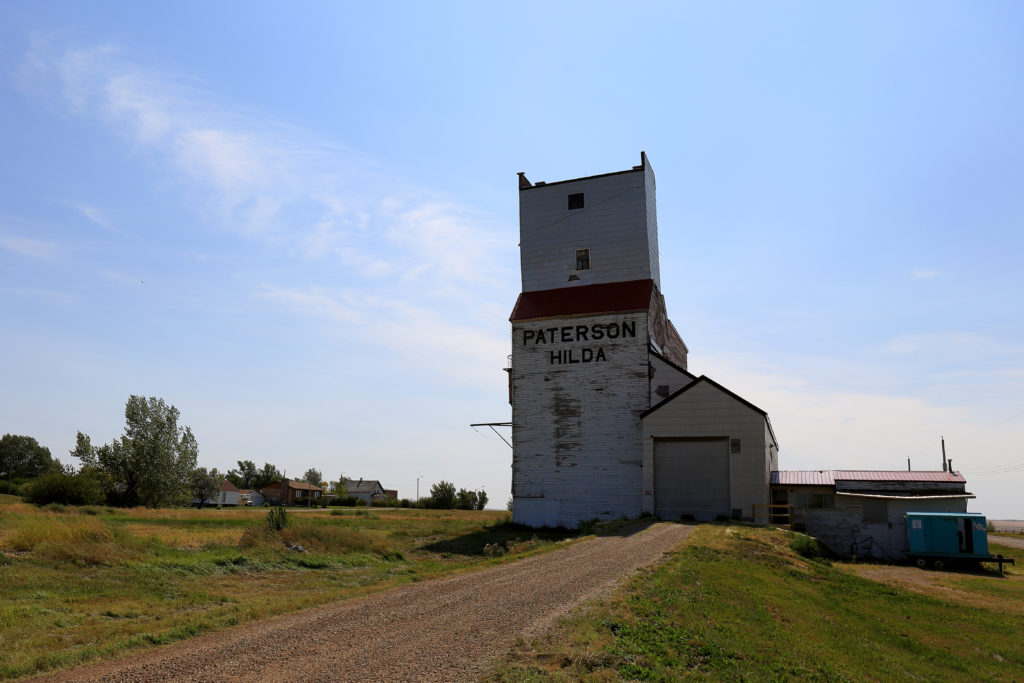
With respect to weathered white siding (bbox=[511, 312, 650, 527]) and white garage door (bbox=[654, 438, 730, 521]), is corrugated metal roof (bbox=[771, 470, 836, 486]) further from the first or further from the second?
weathered white siding (bbox=[511, 312, 650, 527])

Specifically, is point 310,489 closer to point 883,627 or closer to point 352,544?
point 352,544

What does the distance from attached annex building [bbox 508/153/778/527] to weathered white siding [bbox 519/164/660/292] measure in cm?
6

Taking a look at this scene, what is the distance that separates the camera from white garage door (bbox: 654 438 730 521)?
114 ft

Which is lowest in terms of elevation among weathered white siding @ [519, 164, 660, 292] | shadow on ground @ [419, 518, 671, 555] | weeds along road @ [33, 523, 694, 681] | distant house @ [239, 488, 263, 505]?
distant house @ [239, 488, 263, 505]

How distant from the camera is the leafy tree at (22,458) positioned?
101 meters

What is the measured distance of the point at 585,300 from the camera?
39844 mm

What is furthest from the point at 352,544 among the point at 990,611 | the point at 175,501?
the point at 175,501

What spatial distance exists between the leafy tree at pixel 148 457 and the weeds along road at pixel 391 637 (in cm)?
5570

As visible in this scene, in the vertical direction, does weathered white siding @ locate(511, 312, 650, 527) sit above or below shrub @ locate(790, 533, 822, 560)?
above

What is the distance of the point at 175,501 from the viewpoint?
214 feet

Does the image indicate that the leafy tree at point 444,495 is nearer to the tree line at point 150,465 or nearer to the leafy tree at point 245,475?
the tree line at point 150,465

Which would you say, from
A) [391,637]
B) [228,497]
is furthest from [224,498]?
[391,637]

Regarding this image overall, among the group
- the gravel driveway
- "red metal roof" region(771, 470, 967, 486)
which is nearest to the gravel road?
the gravel driveway

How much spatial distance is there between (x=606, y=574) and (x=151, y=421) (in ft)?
197
